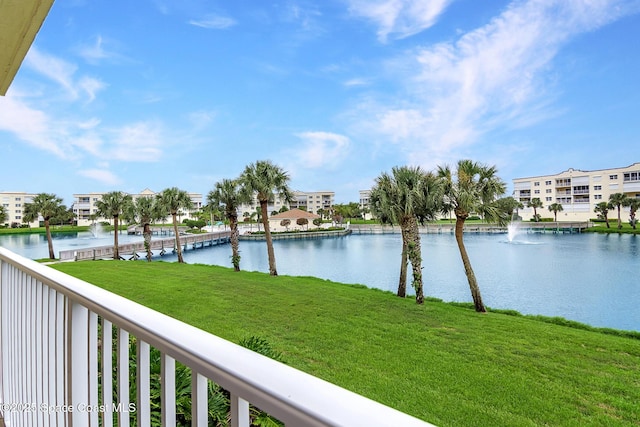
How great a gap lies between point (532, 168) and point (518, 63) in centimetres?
4125

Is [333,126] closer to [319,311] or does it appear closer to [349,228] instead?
[349,228]

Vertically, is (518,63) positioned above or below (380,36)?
below

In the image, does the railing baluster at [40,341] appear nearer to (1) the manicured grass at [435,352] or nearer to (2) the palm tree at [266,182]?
(1) the manicured grass at [435,352]

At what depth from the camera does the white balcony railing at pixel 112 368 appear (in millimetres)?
358

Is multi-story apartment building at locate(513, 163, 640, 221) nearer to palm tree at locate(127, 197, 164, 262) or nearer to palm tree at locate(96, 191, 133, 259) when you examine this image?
palm tree at locate(127, 197, 164, 262)

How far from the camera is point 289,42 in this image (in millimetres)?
35688

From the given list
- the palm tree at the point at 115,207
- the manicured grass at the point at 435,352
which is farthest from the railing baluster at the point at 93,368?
the palm tree at the point at 115,207

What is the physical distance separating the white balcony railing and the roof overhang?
35.1 inches

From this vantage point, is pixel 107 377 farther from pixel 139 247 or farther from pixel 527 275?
pixel 139 247

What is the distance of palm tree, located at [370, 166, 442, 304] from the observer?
11453mm

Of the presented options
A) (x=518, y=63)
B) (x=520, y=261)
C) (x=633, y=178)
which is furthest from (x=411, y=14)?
(x=633, y=178)

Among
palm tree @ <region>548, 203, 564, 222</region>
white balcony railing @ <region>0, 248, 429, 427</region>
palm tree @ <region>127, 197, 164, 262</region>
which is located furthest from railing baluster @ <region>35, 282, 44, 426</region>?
palm tree @ <region>548, 203, 564, 222</region>

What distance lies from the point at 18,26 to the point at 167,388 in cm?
152

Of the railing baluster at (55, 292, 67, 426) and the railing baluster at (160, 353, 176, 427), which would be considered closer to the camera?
the railing baluster at (160, 353, 176, 427)
